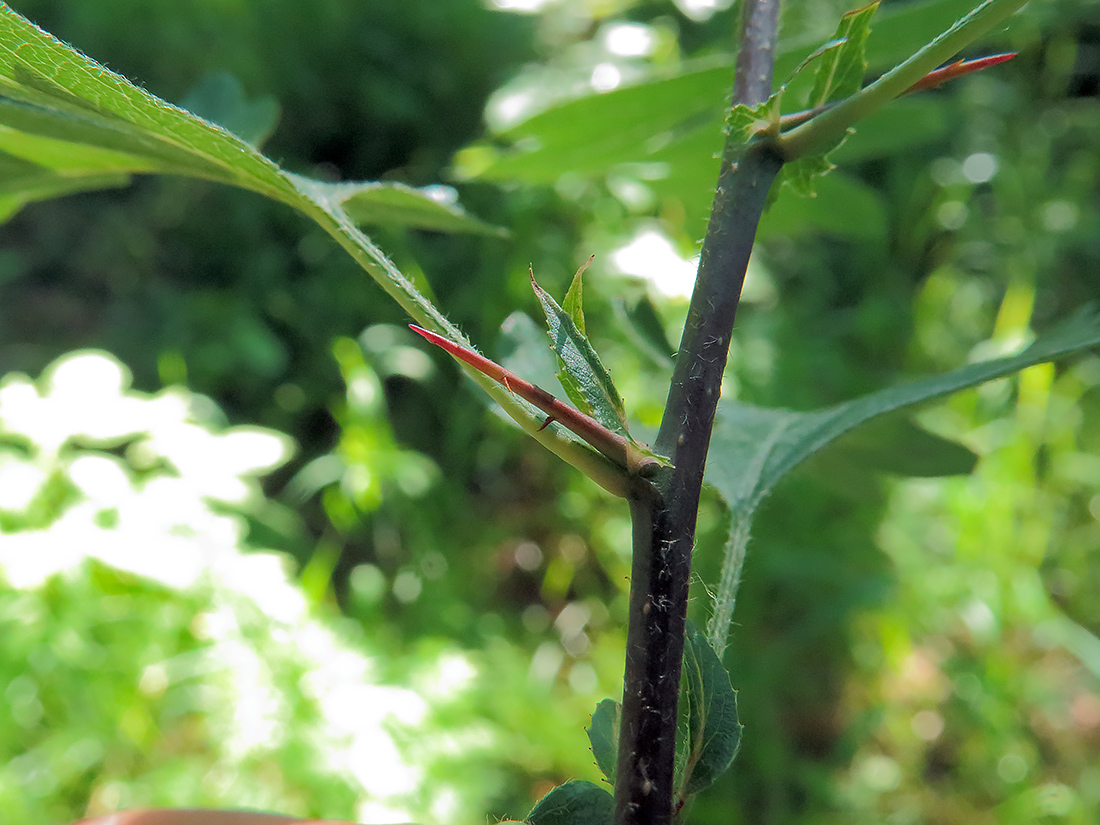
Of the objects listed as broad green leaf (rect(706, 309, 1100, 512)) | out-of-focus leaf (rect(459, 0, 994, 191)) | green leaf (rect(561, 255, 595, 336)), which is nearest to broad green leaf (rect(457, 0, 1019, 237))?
out-of-focus leaf (rect(459, 0, 994, 191))

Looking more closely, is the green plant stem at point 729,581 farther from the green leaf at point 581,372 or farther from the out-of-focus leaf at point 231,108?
the out-of-focus leaf at point 231,108

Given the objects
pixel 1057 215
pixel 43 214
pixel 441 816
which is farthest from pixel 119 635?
pixel 1057 215

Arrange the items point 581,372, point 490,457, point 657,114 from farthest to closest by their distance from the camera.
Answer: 1. point 490,457
2. point 657,114
3. point 581,372

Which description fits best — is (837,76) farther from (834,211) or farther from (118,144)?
(834,211)

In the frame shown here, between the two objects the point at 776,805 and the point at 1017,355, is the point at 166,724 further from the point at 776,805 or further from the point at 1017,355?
the point at 1017,355

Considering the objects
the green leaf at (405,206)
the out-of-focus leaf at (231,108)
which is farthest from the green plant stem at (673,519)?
the out-of-focus leaf at (231,108)

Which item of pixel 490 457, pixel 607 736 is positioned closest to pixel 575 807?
pixel 607 736
